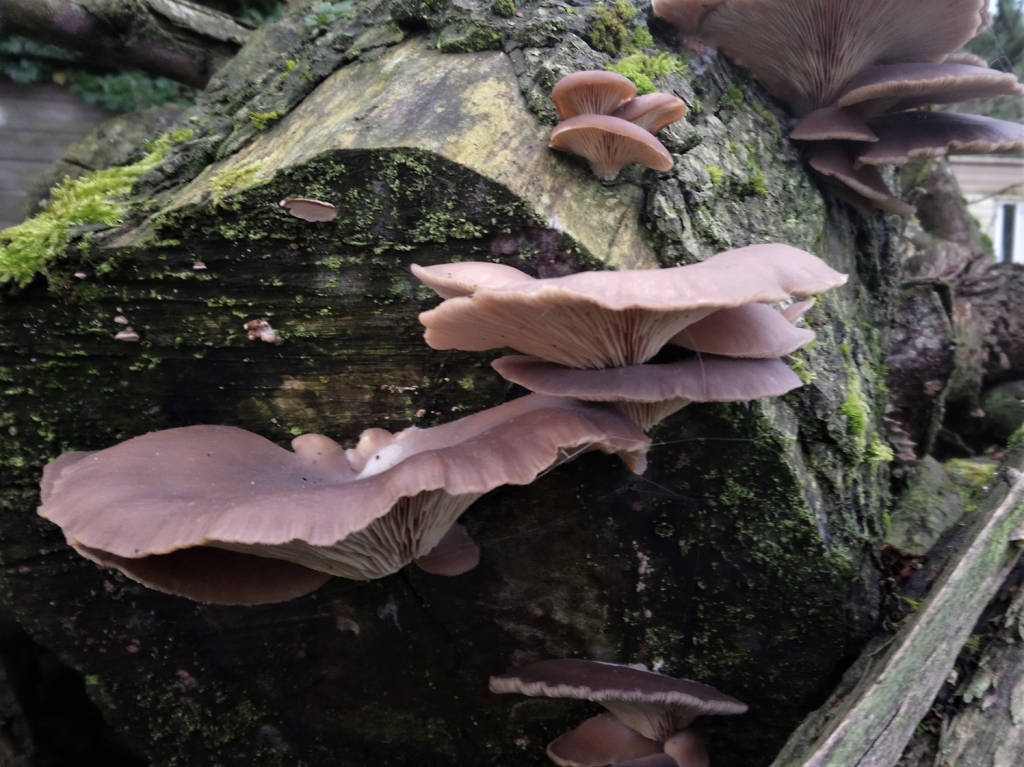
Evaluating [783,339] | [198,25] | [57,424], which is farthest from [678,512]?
[198,25]

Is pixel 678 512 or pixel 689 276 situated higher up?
pixel 689 276

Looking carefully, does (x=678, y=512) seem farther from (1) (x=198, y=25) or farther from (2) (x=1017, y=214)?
(2) (x=1017, y=214)

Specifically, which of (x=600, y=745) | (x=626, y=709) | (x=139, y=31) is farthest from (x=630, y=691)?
(x=139, y=31)

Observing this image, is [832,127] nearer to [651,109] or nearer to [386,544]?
[651,109]

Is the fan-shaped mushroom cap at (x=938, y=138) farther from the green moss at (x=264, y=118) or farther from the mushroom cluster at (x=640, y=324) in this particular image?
the green moss at (x=264, y=118)

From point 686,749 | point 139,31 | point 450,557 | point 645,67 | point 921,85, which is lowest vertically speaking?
point 686,749

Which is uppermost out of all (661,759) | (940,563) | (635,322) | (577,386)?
(635,322)

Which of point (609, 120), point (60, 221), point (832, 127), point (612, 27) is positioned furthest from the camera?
point (832, 127)

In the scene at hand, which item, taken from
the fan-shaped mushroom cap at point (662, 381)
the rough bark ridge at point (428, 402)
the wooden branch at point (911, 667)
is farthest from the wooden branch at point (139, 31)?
the wooden branch at point (911, 667)
